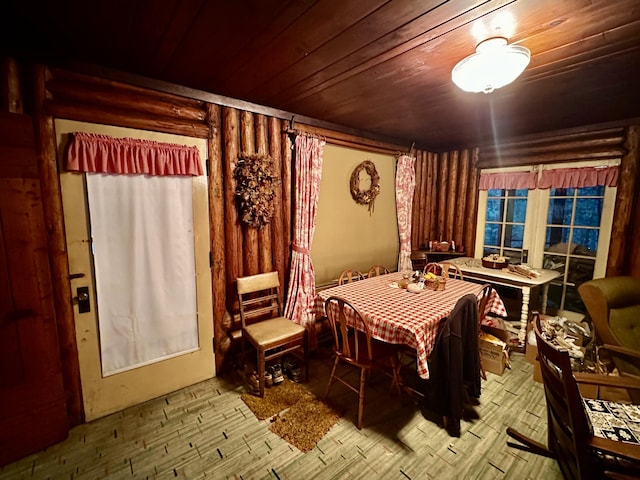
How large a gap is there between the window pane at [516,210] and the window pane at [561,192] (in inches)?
12.4

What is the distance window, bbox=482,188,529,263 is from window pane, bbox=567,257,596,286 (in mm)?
568

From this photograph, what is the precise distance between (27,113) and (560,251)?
18.2 ft

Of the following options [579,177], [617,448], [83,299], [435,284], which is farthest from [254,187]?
[579,177]

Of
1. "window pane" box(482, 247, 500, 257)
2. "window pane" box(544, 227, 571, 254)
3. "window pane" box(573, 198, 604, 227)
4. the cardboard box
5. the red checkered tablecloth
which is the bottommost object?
the cardboard box

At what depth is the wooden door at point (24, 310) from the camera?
1742 millimetres

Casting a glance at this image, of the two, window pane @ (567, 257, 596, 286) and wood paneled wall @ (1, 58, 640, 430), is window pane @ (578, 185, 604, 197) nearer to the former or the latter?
wood paneled wall @ (1, 58, 640, 430)

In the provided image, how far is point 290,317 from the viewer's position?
124 inches

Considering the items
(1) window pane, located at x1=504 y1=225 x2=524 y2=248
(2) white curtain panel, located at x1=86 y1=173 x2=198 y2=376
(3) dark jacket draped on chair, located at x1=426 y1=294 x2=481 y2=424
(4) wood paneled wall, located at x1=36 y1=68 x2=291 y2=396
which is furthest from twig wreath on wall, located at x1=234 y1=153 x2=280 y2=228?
(1) window pane, located at x1=504 y1=225 x2=524 y2=248

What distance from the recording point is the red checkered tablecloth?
6.39ft

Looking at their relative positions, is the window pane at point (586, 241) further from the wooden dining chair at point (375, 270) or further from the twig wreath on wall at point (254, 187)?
the twig wreath on wall at point (254, 187)

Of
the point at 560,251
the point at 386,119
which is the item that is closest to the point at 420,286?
the point at 386,119

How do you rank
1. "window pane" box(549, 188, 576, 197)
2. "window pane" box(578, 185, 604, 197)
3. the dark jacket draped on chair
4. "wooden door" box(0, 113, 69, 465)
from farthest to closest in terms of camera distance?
"window pane" box(549, 188, 576, 197), "window pane" box(578, 185, 604, 197), the dark jacket draped on chair, "wooden door" box(0, 113, 69, 465)

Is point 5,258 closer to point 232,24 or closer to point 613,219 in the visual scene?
point 232,24

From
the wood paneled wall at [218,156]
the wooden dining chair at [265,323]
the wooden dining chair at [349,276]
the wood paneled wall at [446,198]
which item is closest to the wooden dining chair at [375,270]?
the wooden dining chair at [349,276]
